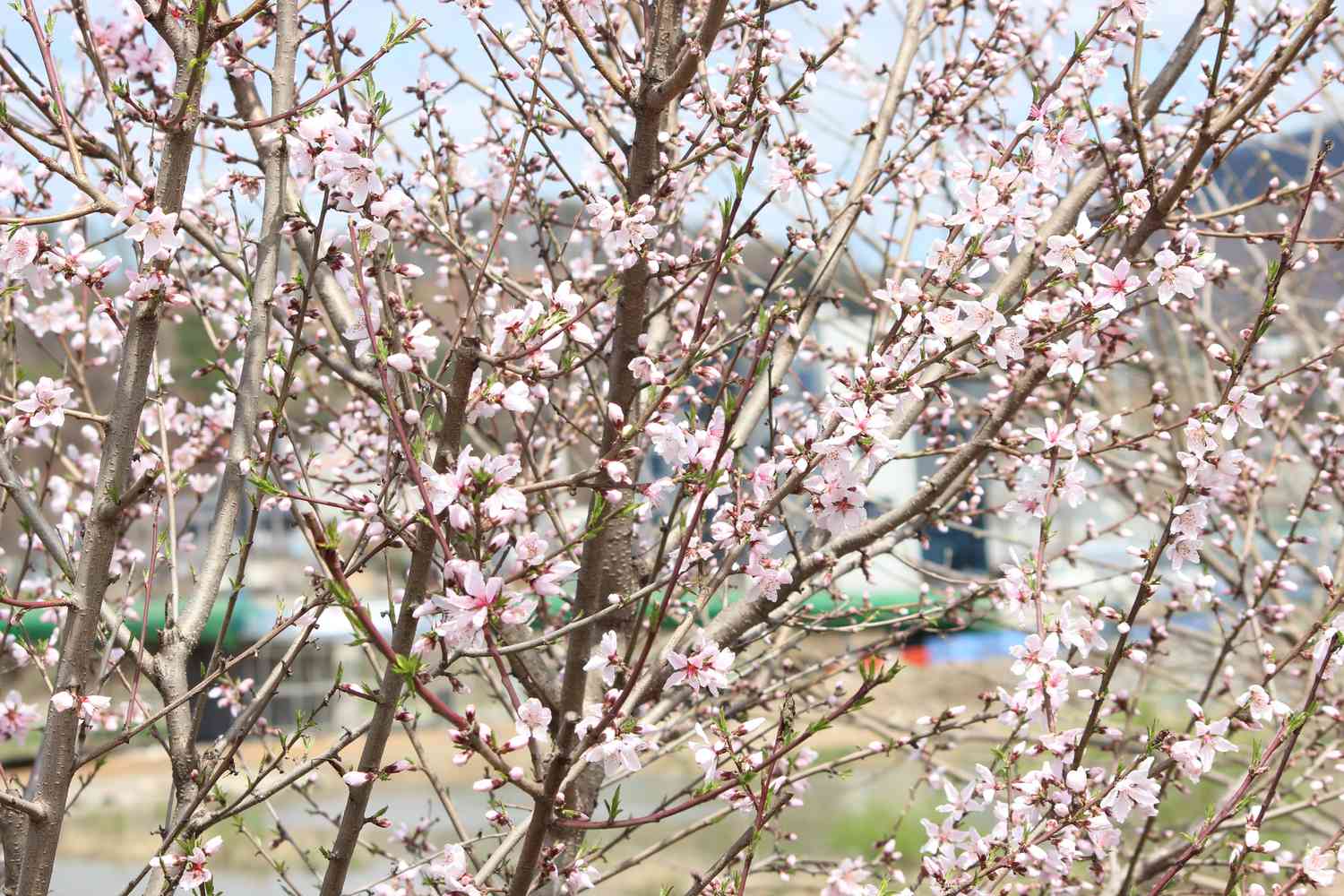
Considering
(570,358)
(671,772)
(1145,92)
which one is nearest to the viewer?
(570,358)

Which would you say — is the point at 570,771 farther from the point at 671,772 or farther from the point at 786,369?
the point at 671,772

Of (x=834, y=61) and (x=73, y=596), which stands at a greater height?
(x=834, y=61)

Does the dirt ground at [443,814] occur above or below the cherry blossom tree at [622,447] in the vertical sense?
above

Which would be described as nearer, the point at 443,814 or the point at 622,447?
the point at 622,447

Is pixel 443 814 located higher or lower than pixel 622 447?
higher

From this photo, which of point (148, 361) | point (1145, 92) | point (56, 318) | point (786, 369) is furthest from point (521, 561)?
point (1145, 92)

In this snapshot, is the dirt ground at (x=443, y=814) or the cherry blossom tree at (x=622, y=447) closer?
the cherry blossom tree at (x=622, y=447)

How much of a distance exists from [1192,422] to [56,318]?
3.48 meters

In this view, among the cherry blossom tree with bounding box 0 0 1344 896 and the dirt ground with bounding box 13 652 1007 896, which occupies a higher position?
the dirt ground with bounding box 13 652 1007 896

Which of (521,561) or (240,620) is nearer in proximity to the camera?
(521,561)

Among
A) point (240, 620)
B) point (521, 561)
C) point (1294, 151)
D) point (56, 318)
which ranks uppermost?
point (240, 620)

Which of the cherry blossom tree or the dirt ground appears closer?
the cherry blossom tree

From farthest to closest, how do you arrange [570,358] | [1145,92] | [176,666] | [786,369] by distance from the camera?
[1145,92] < [786,369] < [176,666] < [570,358]

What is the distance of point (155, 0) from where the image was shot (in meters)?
2.54
